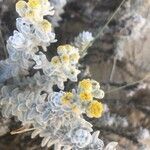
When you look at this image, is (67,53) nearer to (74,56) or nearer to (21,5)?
(74,56)

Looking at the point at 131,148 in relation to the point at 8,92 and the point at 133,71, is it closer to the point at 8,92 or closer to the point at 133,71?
the point at 133,71

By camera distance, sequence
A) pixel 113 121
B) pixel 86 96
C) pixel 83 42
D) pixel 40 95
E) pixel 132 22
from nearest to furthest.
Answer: pixel 86 96 < pixel 40 95 < pixel 83 42 < pixel 113 121 < pixel 132 22

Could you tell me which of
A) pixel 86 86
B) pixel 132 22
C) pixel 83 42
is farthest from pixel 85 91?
pixel 132 22

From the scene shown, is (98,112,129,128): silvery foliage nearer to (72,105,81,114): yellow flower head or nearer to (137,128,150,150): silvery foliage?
(137,128,150,150): silvery foliage

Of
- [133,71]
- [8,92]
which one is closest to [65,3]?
[133,71]

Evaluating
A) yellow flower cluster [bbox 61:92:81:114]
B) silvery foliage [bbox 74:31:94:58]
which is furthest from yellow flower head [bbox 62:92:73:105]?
silvery foliage [bbox 74:31:94:58]

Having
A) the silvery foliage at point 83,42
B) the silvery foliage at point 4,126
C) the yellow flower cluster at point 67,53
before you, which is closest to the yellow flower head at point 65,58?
the yellow flower cluster at point 67,53
